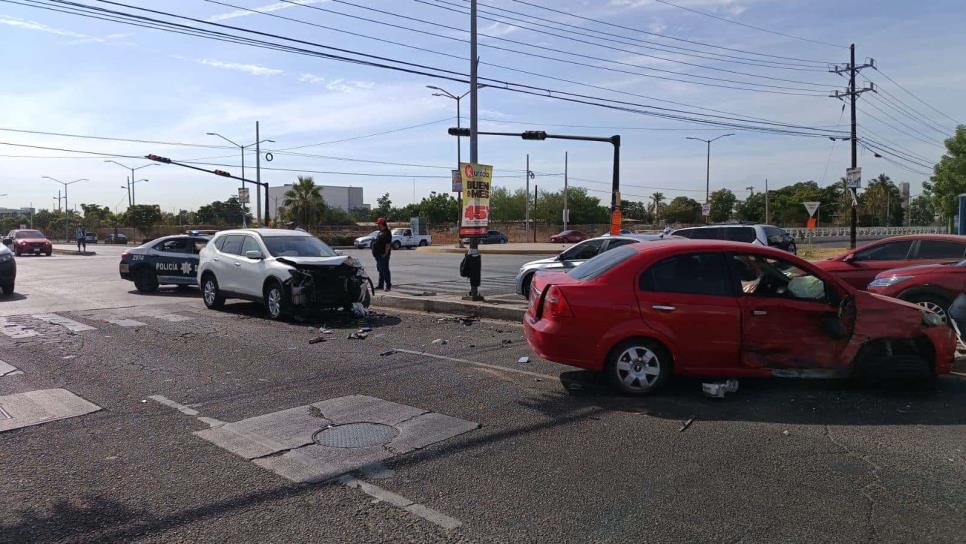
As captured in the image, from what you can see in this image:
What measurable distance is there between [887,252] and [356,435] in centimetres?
1051

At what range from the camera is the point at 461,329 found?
11195mm

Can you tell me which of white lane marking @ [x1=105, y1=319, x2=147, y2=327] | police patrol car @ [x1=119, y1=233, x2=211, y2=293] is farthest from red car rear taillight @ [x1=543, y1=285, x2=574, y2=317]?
police patrol car @ [x1=119, y1=233, x2=211, y2=293]

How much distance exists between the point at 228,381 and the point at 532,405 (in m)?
3.37

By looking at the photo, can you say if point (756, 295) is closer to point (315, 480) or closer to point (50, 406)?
point (315, 480)

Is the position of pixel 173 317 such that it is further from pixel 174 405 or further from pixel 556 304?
pixel 556 304

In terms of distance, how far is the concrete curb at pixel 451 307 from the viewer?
39.8ft

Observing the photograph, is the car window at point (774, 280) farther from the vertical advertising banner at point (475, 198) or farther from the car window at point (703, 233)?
the car window at point (703, 233)

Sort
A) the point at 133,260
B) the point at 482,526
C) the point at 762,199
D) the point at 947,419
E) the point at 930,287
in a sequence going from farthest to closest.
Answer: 1. the point at 762,199
2. the point at 133,260
3. the point at 930,287
4. the point at 947,419
5. the point at 482,526

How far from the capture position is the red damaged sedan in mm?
6535

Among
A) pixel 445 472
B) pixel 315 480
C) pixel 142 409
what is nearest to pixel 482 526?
pixel 445 472

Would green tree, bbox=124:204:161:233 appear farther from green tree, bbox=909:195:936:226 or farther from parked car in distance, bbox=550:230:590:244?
green tree, bbox=909:195:936:226

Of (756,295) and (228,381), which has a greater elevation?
(756,295)

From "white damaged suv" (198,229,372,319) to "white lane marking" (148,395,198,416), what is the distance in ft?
16.4

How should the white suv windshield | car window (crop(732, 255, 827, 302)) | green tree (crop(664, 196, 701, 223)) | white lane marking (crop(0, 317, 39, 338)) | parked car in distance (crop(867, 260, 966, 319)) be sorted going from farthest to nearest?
green tree (crop(664, 196, 701, 223)) < the white suv windshield < white lane marking (crop(0, 317, 39, 338)) < parked car in distance (crop(867, 260, 966, 319)) < car window (crop(732, 255, 827, 302))
